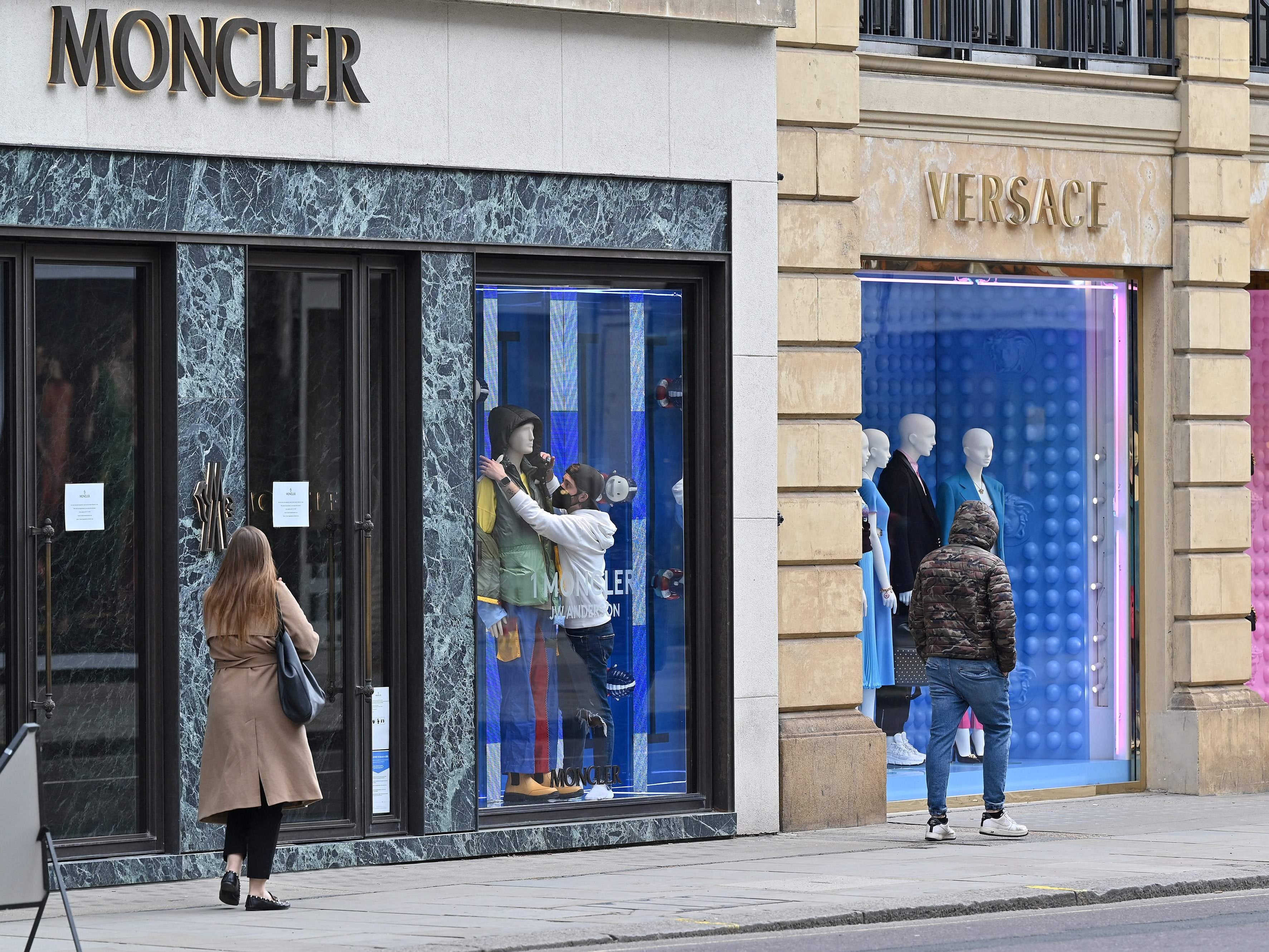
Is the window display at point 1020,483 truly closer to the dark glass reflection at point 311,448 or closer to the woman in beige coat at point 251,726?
the dark glass reflection at point 311,448

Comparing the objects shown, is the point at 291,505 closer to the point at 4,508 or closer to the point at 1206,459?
the point at 4,508

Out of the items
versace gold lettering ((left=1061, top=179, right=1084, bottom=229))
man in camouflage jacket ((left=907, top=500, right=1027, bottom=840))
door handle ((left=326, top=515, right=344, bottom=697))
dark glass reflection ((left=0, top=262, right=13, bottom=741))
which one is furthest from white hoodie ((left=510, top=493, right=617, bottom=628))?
versace gold lettering ((left=1061, top=179, right=1084, bottom=229))

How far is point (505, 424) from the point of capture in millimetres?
12070

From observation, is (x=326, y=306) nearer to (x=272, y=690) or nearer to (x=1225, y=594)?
(x=272, y=690)

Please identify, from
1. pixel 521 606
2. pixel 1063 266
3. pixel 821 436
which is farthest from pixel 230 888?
pixel 1063 266

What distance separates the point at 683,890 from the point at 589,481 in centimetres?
297

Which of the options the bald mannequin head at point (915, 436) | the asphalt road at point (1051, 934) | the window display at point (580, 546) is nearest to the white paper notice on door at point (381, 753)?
the window display at point (580, 546)

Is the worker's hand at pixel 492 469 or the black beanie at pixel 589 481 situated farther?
the black beanie at pixel 589 481

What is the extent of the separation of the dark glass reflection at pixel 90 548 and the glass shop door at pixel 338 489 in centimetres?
69

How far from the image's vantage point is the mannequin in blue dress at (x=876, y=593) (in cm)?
1373

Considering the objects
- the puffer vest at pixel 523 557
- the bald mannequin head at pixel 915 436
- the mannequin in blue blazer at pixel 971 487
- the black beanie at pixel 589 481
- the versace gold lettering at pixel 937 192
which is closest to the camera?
the puffer vest at pixel 523 557

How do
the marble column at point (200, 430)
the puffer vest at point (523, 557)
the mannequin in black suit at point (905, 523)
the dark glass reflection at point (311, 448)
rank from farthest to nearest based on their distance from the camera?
the mannequin in black suit at point (905, 523)
the puffer vest at point (523, 557)
the dark glass reflection at point (311, 448)
the marble column at point (200, 430)

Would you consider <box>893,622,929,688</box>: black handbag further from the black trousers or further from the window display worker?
the black trousers

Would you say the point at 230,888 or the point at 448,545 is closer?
the point at 230,888
